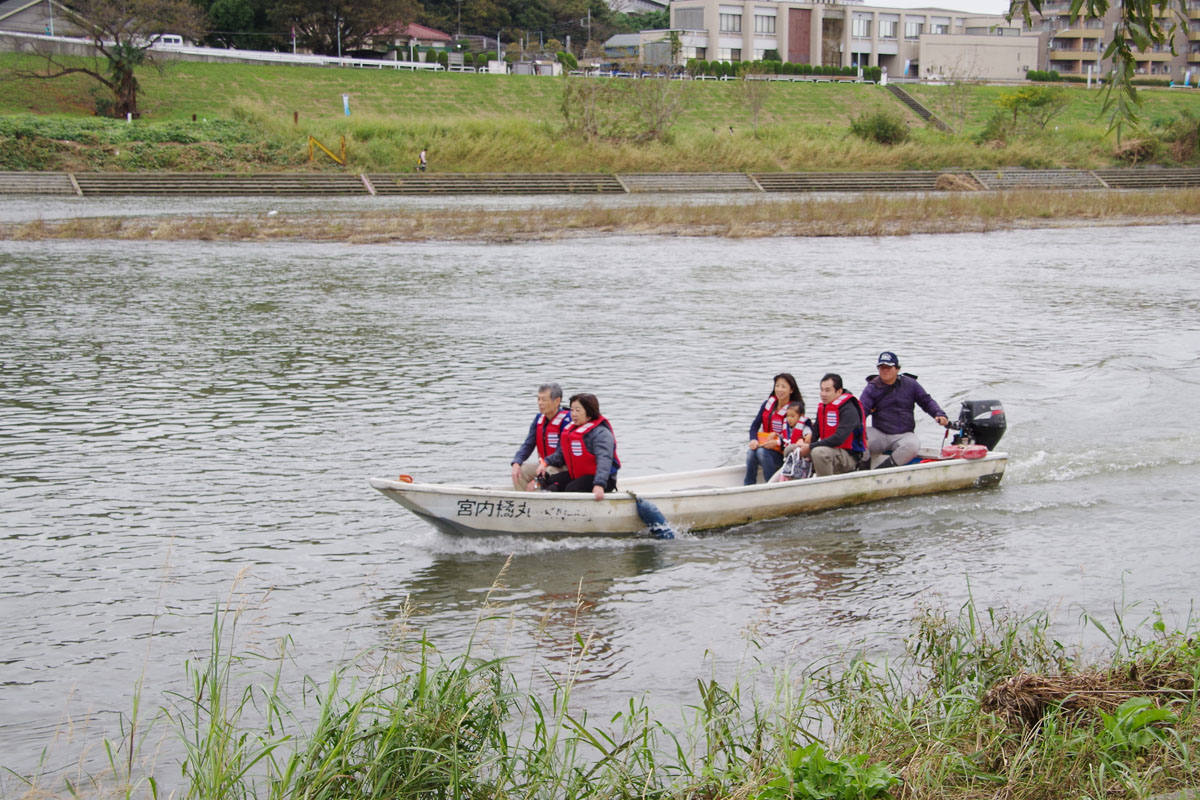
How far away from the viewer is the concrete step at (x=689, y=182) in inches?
2119

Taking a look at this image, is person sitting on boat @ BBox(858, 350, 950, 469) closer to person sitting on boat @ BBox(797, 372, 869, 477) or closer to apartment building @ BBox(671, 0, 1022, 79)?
person sitting on boat @ BBox(797, 372, 869, 477)

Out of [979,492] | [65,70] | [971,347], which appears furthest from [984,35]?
[979,492]

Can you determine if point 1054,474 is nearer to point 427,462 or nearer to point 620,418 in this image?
point 620,418

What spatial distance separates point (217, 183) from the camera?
49938 mm

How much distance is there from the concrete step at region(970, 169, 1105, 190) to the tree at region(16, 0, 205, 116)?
4368cm

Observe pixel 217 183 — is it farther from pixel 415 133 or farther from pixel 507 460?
pixel 507 460

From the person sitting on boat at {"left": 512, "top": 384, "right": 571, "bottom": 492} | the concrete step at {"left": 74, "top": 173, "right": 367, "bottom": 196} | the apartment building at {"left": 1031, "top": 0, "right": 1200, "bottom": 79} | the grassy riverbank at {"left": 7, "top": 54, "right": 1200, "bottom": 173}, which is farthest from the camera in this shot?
the apartment building at {"left": 1031, "top": 0, "right": 1200, "bottom": 79}

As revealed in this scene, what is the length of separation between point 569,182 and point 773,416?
4360cm

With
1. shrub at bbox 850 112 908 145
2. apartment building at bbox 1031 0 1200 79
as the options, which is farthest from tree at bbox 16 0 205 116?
apartment building at bbox 1031 0 1200 79

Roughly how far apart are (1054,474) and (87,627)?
9.89 m

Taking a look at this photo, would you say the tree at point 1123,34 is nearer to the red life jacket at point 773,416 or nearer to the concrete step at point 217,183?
the red life jacket at point 773,416

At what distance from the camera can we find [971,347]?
19.3 metres

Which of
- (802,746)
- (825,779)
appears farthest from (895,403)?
(825,779)

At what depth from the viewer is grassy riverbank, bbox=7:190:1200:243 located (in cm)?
3519
